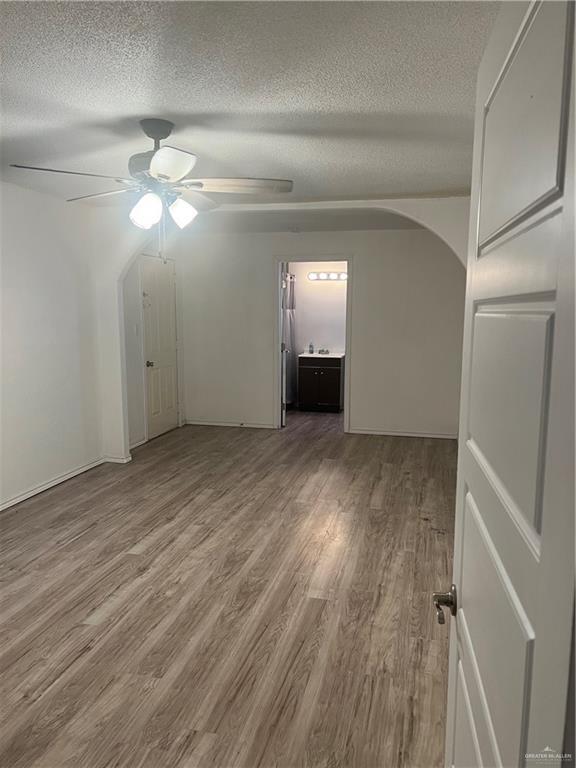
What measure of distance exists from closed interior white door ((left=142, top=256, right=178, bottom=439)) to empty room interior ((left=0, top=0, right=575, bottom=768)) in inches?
1.8

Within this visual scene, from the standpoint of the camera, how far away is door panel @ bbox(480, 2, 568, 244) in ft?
1.98

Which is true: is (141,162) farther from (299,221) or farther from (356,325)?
(356,325)

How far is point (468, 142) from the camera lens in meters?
2.74

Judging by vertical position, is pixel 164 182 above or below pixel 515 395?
above

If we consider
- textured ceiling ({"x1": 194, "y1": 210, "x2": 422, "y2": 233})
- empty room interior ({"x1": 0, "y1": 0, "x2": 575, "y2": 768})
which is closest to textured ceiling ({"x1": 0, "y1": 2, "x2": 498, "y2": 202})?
empty room interior ({"x1": 0, "y1": 0, "x2": 575, "y2": 768})

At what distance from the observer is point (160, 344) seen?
6074mm

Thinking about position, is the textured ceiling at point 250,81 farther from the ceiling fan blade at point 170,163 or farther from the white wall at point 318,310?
the white wall at point 318,310

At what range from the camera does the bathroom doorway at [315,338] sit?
7.45m

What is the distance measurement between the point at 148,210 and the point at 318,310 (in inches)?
207

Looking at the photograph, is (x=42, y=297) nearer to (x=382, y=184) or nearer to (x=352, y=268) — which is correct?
(x=382, y=184)

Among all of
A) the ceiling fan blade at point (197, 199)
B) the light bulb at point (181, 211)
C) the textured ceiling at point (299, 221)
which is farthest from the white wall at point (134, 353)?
the light bulb at point (181, 211)

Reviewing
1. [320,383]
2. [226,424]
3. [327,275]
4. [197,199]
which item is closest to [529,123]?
[197,199]

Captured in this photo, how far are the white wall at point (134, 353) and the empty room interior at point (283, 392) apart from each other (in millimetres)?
39

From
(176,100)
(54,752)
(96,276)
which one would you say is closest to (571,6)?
(176,100)
